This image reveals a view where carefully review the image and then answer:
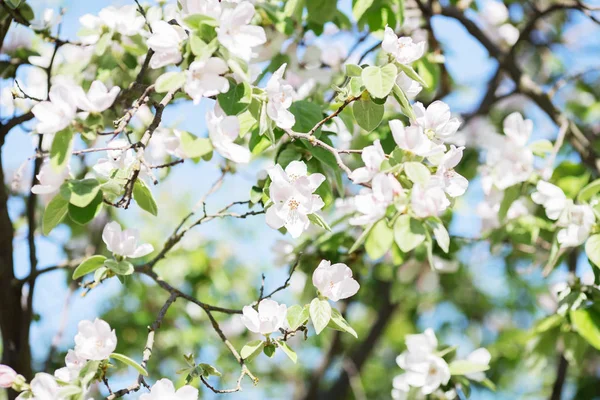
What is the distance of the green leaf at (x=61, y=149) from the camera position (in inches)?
34.8

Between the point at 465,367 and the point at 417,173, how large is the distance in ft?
2.32

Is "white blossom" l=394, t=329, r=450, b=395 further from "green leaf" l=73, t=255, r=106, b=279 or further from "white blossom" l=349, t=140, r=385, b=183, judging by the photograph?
"green leaf" l=73, t=255, r=106, b=279

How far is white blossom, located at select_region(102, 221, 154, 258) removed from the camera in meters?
1.10

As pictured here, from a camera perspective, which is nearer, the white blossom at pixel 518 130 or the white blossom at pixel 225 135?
the white blossom at pixel 225 135

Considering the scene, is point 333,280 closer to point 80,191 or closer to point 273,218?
point 273,218

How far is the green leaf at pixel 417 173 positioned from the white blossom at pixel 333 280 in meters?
0.22

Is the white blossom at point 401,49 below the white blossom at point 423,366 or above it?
above

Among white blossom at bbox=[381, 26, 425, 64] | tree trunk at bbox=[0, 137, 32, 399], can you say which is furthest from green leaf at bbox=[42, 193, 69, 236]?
tree trunk at bbox=[0, 137, 32, 399]

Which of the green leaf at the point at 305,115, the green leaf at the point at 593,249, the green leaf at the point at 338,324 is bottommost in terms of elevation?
the green leaf at the point at 593,249

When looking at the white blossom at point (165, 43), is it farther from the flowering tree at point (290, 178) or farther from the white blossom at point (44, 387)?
the white blossom at point (44, 387)

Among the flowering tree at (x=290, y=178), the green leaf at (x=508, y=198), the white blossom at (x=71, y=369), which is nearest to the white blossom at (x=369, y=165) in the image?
the flowering tree at (x=290, y=178)

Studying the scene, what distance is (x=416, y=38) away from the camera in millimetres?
1888

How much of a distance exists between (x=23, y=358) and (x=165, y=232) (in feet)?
5.90

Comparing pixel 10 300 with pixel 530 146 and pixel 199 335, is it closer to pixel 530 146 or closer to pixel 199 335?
pixel 199 335
